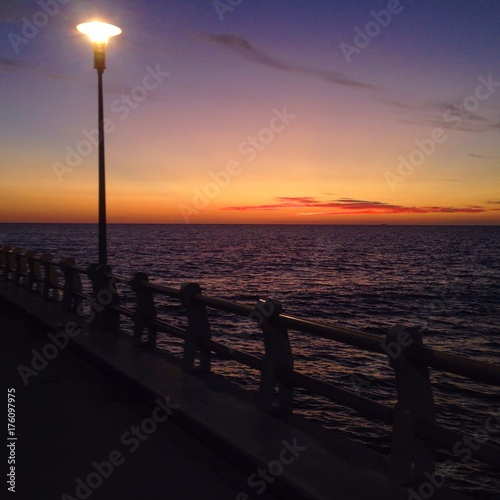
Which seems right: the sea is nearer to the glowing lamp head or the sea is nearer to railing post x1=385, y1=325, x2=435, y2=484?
railing post x1=385, y1=325, x2=435, y2=484

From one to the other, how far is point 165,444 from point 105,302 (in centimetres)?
516

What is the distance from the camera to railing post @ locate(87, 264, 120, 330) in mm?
9722

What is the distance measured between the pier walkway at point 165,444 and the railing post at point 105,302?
2.23 meters

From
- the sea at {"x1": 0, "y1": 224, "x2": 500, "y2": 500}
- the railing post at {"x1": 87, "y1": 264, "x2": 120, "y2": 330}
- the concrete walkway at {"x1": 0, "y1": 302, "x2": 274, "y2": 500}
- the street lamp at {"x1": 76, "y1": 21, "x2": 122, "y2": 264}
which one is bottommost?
the sea at {"x1": 0, "y1": 224, "x2": 500, "y2": 500}

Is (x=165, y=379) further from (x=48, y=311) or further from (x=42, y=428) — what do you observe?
(x=48, y=311)

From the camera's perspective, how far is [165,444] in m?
4.94

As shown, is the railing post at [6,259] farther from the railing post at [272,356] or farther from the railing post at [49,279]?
the railing post at [272,356]

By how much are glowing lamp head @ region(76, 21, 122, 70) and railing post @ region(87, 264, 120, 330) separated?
157 inches

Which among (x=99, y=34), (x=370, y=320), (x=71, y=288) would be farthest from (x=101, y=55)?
(x=370, y=320)

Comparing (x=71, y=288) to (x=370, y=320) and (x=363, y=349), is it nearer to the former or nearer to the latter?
(x=363, y=349)

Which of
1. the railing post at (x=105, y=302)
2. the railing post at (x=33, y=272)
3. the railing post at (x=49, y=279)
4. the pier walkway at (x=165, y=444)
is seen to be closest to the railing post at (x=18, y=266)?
the railing post at (x=33, y=272)

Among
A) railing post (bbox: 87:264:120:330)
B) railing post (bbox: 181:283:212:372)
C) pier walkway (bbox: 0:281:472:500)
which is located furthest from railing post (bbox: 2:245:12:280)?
railing post (bbox: 181:283:212:372)

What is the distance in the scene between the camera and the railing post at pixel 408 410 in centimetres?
387

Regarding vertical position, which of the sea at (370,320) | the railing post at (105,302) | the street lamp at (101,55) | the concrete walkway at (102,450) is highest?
the street lamp at (101,55)
